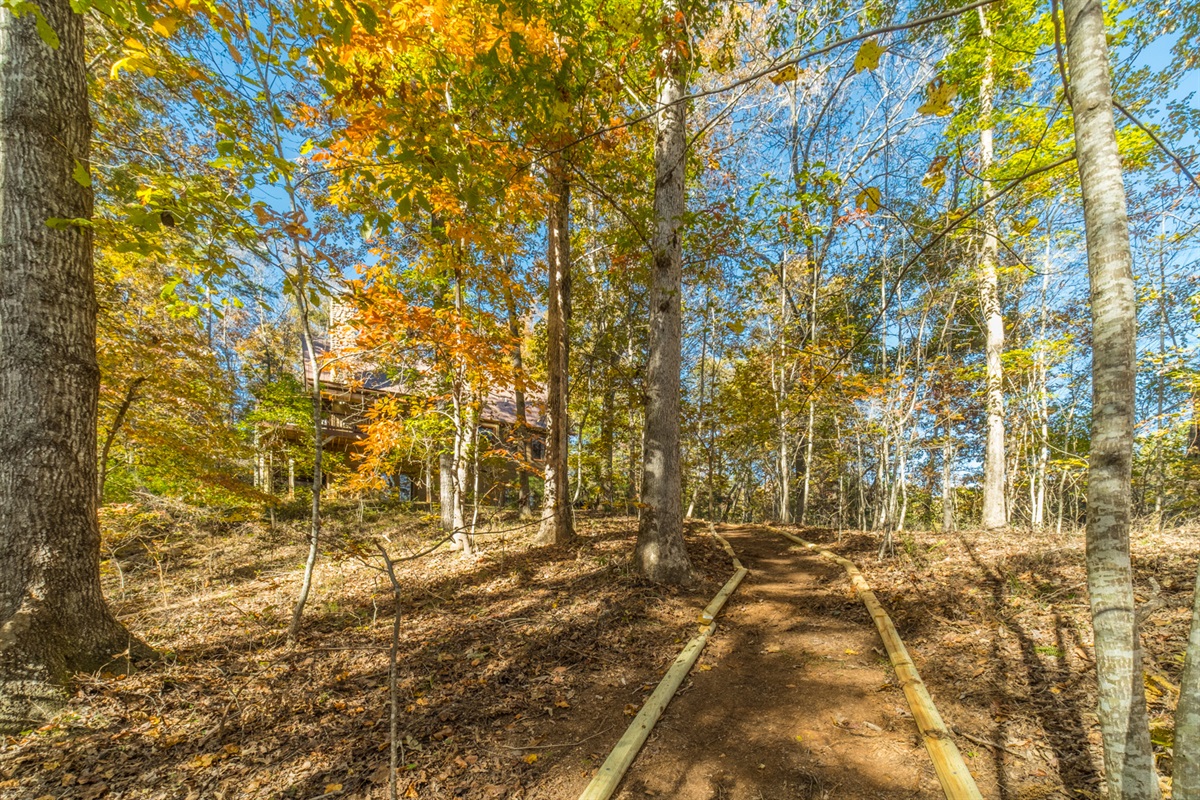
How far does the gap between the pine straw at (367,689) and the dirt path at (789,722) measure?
0.38 m

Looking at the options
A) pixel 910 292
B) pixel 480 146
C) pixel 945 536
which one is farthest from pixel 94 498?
pixel 910 292

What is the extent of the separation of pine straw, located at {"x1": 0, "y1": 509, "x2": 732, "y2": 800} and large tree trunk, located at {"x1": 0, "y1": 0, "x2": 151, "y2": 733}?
0.37 m

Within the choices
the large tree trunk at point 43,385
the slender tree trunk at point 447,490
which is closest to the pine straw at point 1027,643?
the large tree trunk at point 43,385

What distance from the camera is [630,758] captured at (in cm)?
249

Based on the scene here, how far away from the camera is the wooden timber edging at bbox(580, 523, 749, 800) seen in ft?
7.52

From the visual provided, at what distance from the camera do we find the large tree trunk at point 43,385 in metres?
2.96

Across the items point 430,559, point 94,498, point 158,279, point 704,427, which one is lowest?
point 430,559

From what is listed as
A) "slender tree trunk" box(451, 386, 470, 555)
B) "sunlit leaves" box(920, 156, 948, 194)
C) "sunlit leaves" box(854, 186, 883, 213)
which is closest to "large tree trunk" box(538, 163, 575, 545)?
"slender tree trunk" box(451, 386, 470, 555)

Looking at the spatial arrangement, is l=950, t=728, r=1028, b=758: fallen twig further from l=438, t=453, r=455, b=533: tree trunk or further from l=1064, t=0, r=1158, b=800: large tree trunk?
l=438, t=453, r=455, b=533: tree trunk

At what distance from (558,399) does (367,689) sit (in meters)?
4.65

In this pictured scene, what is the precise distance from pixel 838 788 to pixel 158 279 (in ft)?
50.0

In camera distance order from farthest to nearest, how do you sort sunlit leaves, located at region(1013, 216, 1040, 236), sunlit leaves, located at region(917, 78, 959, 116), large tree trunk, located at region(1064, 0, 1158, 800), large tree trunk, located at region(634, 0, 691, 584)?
large tree trunk, located at region(634, 0, 691, 584)
sunlit leaves, located at region(1013, 216, 1040, 236)
sunlit leaves, located at region(917, 78, 959, 116)
large tree trunk, located at region(1064, 0, 1158, 800)

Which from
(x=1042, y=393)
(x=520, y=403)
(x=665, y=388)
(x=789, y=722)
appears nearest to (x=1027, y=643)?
(x=789, y=722)

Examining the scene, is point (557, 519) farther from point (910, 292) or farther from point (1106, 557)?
point (910, 292)
